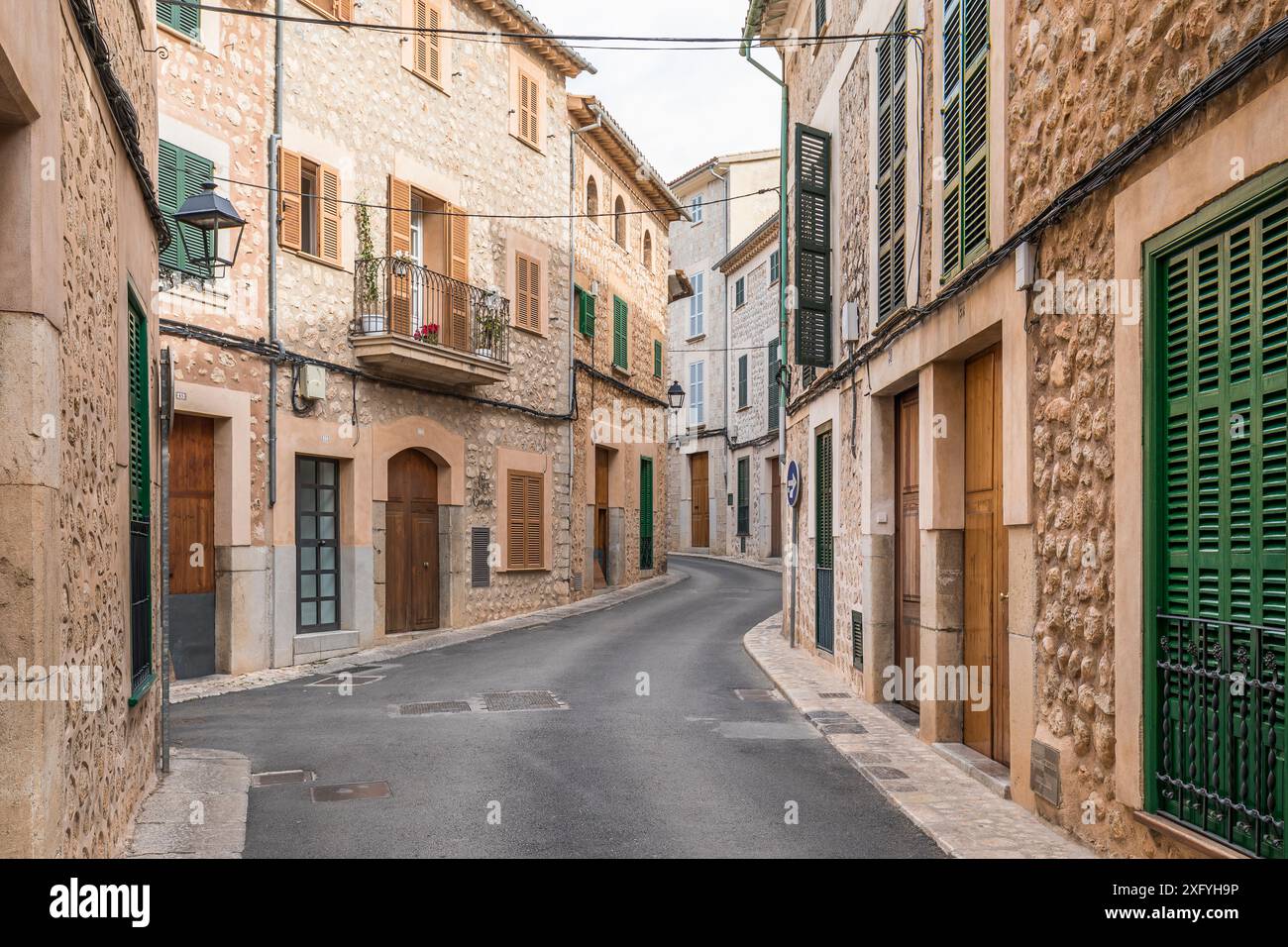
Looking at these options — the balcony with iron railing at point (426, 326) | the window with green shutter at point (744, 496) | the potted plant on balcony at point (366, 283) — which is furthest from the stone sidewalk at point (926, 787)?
the window with green shutter at point (744, 496)

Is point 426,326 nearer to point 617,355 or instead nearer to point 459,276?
point 459,276

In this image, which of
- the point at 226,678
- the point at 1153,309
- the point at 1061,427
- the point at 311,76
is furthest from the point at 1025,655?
the point at 311,76

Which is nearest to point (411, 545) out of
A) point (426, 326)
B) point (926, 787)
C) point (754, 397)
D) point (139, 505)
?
point (426, 326)

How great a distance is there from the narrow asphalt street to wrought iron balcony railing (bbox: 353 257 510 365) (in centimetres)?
484

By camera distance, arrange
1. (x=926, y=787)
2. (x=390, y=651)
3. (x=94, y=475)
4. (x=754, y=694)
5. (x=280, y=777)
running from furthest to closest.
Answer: (x=390, y=651) → (x=754, y=694) → (x=280, y=777) → (x=926, y=787) → (x=94, y=475)

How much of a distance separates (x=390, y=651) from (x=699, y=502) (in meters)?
24.8

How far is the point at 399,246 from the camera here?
51.0ft

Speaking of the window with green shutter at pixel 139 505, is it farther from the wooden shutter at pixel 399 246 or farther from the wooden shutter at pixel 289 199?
the wooden shutter at pixel 399 246

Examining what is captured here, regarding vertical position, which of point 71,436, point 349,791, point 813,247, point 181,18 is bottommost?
point 349,791

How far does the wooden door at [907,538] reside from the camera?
935cm

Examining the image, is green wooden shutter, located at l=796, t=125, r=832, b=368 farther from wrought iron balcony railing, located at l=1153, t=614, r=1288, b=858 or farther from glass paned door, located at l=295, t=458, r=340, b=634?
wrought iron balcony railing, located at l=1153, t=614, r=1288, b=858

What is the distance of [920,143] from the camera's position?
8570 mm
